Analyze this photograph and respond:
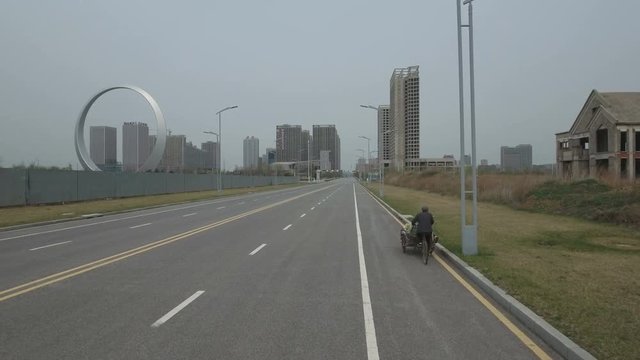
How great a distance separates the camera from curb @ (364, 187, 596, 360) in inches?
225

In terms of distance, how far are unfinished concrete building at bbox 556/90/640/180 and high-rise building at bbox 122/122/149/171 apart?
4882 cm

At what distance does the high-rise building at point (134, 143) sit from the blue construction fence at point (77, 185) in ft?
24.0

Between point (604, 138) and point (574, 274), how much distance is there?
2255 inches

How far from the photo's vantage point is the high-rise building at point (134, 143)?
67.1 m

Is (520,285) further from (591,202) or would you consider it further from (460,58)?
(591,202)

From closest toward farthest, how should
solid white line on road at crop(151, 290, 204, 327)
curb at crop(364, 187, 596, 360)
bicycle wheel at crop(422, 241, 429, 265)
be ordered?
1. curb at crop(364, 187, 596, 360)
2. solid white line on road at crop(151, 290, 204, 327)
3. bicycle wheel at crop(422, 241, 429, 265)

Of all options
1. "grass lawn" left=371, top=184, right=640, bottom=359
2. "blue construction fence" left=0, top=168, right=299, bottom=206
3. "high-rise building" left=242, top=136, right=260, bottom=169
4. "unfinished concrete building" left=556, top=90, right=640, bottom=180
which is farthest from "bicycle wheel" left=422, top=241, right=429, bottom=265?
"high-rise building" left=242, top=136, right=260, bottom=169

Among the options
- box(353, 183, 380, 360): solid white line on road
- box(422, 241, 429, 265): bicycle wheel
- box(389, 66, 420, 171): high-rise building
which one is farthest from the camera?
box(389, 66, 420, 171): high-rise building

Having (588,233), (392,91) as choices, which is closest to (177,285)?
(588,233)

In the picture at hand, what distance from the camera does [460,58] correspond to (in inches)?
554

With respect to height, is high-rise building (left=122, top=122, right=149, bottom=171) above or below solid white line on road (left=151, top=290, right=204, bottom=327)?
above

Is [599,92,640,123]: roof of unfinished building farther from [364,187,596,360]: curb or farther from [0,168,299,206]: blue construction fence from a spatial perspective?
[364,187,596,360]: curb

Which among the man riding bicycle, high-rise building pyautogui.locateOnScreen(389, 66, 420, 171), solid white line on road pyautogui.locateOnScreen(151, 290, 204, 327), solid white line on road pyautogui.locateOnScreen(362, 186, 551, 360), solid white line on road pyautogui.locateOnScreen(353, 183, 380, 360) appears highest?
high-rise building pyautogui.locateOnScreen(389, 66, 420, 171)

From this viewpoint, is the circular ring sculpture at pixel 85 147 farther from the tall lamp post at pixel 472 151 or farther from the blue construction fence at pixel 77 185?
the tall lamp post at pixel 472 151
